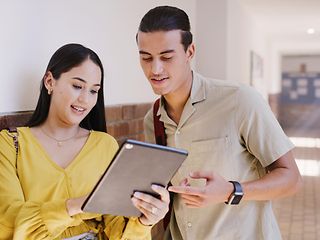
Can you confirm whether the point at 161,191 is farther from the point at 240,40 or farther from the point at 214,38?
the point at 240,40

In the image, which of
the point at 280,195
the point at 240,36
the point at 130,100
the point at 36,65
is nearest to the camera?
the point at 280,195

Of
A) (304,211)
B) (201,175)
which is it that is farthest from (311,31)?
(201,175)

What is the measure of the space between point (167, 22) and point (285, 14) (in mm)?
5816

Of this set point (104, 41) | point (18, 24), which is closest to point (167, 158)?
point (18, 24)

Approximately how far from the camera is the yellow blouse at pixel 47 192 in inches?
43.3

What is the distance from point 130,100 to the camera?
260 cm

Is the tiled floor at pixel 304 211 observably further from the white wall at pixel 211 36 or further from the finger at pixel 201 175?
the finger at pixel 201 175

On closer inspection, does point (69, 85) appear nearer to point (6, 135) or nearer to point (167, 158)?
point (6, 135)

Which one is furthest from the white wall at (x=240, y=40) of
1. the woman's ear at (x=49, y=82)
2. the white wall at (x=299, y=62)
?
the white wall at (x=299, y=62)

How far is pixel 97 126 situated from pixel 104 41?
2.73 ft

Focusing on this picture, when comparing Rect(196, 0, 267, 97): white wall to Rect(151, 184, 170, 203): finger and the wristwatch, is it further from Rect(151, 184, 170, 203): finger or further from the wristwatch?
Rect(151, 184, 170, 203): finger

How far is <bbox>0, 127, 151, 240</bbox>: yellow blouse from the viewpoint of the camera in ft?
3.61

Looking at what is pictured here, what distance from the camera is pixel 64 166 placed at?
1269 millimetres

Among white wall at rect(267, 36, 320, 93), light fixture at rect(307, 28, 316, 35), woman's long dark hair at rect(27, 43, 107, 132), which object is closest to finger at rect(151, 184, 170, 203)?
woman's long dark hair at rect(27, 43, 107, 132)
